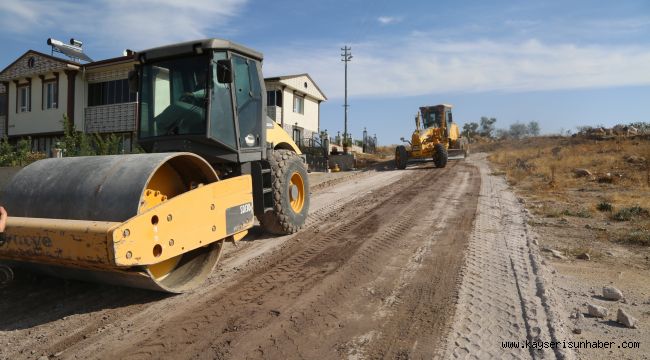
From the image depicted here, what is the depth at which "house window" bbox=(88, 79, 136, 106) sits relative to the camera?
2152cm

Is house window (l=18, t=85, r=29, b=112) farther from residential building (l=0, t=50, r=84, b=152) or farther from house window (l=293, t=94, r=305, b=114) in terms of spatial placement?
house window (l=293, t=94, r=305, b=114)

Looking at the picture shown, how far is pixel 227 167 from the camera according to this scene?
5844mm

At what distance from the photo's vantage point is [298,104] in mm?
30531

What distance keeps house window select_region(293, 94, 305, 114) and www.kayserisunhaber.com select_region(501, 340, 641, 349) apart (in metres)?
27.3

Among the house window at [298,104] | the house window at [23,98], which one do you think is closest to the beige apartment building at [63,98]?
the house window at [23,98]

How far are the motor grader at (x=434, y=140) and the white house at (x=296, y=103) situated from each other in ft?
28.8

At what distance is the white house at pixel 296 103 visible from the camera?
2762cm

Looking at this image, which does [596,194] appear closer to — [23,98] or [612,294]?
[612,294]

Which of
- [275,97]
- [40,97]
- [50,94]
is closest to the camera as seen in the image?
[50,94]

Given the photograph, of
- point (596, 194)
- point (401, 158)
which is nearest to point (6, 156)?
point (401, 158)

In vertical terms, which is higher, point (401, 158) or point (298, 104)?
point (298, 104)

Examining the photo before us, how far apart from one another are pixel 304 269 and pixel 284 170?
183 centimetres

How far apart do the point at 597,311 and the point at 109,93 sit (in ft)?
76.1

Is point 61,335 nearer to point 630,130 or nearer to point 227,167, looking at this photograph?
point 227,167
